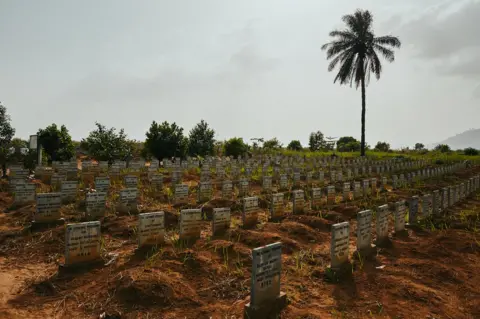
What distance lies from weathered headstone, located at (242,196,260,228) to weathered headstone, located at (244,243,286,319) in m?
3.36

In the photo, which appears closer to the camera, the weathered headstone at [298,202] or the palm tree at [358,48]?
the weathered headstone at [298,202]

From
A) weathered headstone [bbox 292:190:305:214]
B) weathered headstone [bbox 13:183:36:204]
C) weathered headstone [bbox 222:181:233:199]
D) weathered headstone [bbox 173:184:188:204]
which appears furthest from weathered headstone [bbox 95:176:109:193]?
weathered headstone [bbox 292:190:305:214]

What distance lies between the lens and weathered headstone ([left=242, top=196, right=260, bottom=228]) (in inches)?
281

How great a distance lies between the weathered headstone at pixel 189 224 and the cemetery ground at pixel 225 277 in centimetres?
18

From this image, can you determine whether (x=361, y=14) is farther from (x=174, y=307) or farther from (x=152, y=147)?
(x=174, y=307)

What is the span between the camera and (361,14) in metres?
27.0

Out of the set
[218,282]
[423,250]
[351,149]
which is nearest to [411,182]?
[423,250]

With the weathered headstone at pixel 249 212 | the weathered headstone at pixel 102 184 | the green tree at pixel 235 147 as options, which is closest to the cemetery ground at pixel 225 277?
the weathered headstone at pixel 249 212

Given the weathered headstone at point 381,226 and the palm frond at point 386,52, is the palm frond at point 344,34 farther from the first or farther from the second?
the weathered headstone at point 381,226

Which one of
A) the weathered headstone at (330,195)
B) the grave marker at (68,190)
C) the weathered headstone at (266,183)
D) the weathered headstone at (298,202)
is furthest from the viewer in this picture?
the weathered headstone at (266,183)

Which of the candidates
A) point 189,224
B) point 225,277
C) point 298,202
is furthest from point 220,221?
point 298,202

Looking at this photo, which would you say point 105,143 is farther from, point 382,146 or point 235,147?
point 382,146

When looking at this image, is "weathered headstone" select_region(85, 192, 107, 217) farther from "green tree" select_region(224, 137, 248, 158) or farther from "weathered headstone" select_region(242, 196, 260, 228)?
"green tree" select_region(224, 137, 248, 158)

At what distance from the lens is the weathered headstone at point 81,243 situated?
4.62 meters
